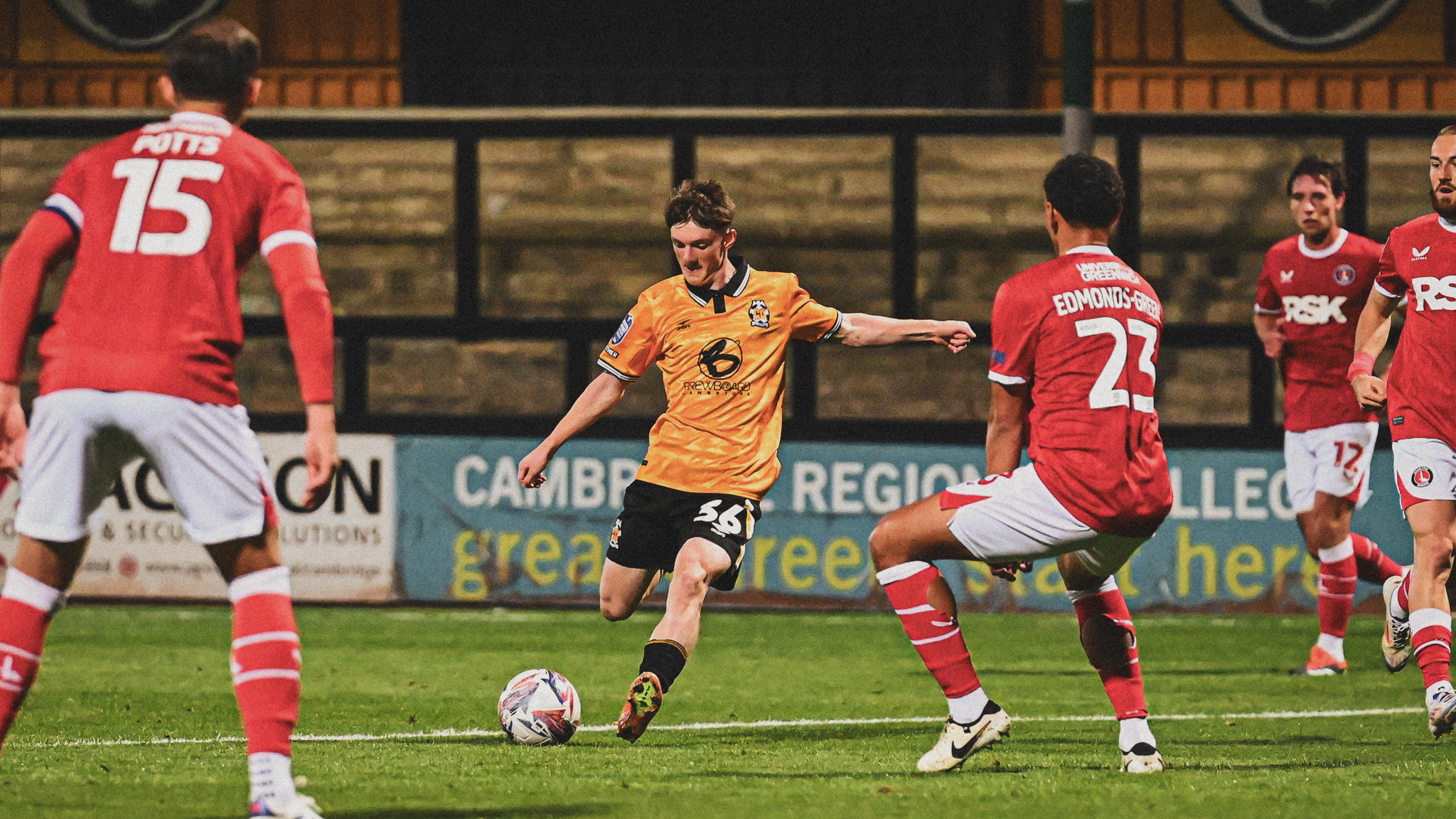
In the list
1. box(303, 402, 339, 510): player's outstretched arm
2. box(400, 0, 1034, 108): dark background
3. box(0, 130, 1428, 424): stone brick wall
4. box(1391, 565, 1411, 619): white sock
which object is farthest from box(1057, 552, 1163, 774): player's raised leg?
box(400, 0, 1034, 108): dark background

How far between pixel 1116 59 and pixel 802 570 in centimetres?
491

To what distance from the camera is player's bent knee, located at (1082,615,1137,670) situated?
595 centimetres

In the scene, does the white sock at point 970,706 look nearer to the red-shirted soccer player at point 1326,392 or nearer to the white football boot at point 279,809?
the white football boot at point 279,809

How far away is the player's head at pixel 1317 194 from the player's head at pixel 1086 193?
3.75 metres

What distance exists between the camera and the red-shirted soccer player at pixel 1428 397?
688cm

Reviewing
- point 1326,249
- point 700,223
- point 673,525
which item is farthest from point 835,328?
point 1326,249

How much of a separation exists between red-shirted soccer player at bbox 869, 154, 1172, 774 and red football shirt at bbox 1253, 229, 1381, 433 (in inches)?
150

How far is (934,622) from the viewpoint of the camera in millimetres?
5875

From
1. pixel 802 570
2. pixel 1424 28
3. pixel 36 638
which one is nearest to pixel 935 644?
pixel 36 638

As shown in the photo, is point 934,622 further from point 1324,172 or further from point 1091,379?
point 1324,172

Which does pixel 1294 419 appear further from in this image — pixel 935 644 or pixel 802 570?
pixel 935 644

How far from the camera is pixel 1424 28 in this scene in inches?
568

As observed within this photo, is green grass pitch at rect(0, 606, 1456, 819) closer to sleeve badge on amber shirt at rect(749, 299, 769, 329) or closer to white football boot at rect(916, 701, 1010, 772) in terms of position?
white football boot at rect(916, 701, 1010, 772)

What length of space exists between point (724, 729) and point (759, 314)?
1.55m
